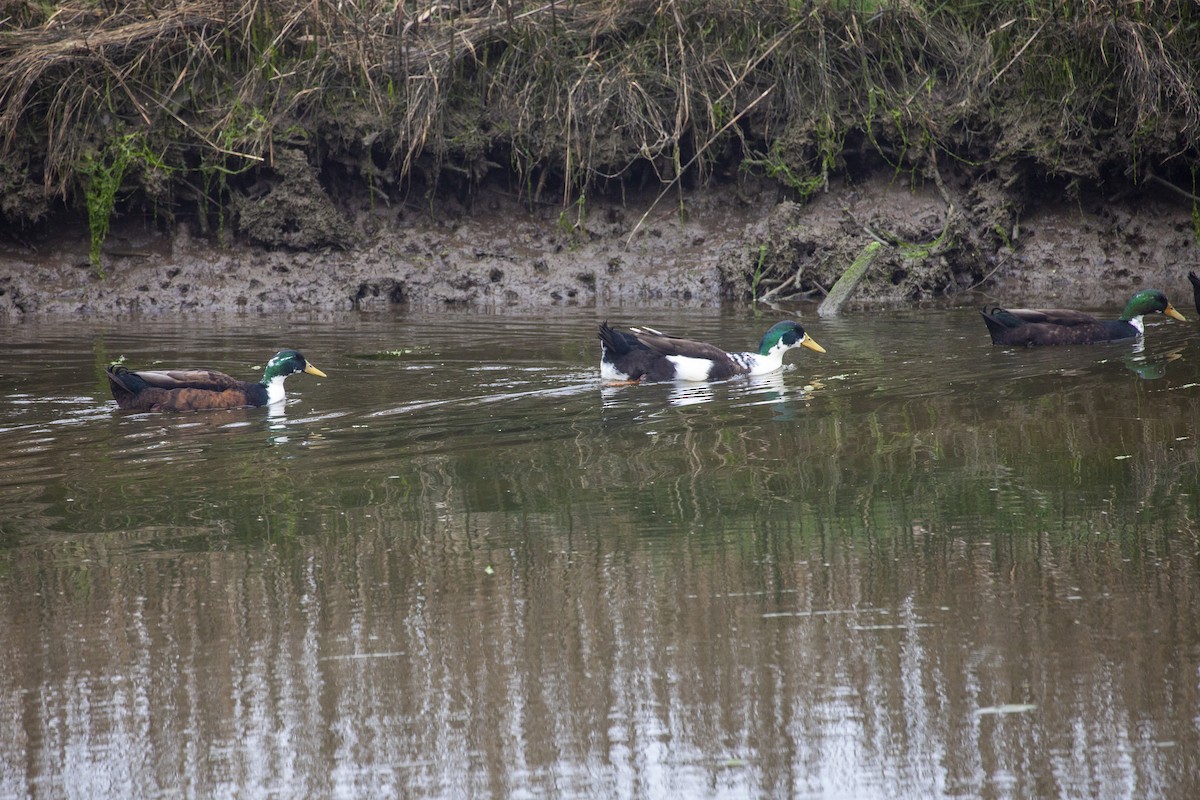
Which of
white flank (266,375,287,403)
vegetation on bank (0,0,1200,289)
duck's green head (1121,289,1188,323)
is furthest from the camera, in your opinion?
vegetation on bank (0,0,1200,289)

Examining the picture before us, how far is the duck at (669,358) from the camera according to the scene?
9.04 metres

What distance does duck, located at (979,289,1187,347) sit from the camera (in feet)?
→ 33.1

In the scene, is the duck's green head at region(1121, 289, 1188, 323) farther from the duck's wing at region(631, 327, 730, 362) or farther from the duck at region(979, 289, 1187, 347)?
the duck's wing at region(631, 327, 730, 362)

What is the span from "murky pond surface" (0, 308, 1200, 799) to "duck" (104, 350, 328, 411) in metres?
0.54

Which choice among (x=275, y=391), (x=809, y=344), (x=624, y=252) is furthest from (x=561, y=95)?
(x=275, y=391)

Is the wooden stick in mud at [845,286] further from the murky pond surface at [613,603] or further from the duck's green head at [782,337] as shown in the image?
the murky pond surface at [613,603]

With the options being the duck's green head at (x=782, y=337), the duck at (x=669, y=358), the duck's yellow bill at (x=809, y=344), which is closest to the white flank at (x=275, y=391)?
the duck at (x=669, y=358)

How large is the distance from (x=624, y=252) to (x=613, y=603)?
1088cm

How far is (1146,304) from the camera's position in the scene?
10.6 metres

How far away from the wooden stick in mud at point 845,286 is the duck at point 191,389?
224 inches

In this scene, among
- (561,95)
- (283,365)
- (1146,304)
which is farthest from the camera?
(561,95)

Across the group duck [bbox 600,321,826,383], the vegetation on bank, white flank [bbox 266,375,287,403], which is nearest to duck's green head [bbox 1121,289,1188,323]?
duck [bbox 600,321,826,383]

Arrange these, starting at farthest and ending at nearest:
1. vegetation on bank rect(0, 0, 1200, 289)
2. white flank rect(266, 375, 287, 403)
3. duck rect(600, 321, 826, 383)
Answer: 1. vegetation on bank rect(0, 0, 1200, 289)
2. duck rect(600, 321, 826, 383)
3. white flank rect(266, 375, 287, 403)

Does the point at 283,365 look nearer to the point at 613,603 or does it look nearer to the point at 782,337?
the point at 782,337
